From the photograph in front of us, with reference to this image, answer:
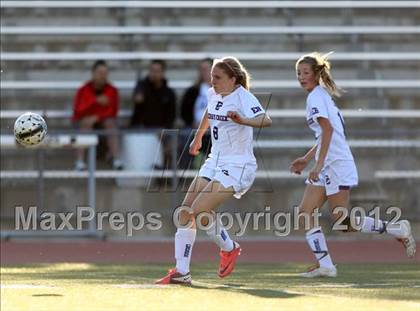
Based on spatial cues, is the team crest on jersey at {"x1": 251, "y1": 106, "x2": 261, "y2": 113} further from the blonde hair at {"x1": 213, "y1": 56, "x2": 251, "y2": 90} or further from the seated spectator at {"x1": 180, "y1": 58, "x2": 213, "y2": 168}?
the seated spectator at {"x1": 180, "y1": 58, "x2": 213, "y2": 168}

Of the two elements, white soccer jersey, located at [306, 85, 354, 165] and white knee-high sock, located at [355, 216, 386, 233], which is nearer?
white soccer jersey, located at [306, 85, 354, 165]

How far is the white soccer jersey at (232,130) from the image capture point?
9.41 meters

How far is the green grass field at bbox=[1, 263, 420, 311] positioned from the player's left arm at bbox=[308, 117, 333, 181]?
100cm

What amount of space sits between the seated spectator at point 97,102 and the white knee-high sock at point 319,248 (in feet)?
21.5

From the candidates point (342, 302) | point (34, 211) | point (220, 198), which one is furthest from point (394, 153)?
point (342, 302)

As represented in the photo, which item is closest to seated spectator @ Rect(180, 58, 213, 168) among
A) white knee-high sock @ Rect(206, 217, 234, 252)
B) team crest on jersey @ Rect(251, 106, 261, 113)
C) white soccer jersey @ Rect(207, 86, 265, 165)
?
white knee-high sock @ Rect(206, 217, 234, 252)

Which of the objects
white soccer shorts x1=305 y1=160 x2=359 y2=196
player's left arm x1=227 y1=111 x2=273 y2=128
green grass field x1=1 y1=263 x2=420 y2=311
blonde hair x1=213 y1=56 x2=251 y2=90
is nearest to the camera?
green grass field x1=1 y1=263 x2=420 y2=311

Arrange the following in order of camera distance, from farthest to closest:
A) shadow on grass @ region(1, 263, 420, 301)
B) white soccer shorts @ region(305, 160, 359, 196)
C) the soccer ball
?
1. the soccer ball
2. white soccer shorts @ region(305, 160, 359, 196)
3. shadow on grass @ region(1, 263, 420, 301)

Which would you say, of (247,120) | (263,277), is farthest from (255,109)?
(263,277)

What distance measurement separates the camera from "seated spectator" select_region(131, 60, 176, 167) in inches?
638

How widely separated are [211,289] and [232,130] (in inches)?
59.8

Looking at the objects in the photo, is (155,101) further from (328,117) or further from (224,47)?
(328,117)

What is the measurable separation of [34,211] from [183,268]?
6658 mm

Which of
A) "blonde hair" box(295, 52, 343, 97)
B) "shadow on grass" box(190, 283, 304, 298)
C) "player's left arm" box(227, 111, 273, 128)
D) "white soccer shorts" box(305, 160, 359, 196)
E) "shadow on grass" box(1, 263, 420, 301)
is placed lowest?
"shadow on grass" box(1, 263, 420, 301)
